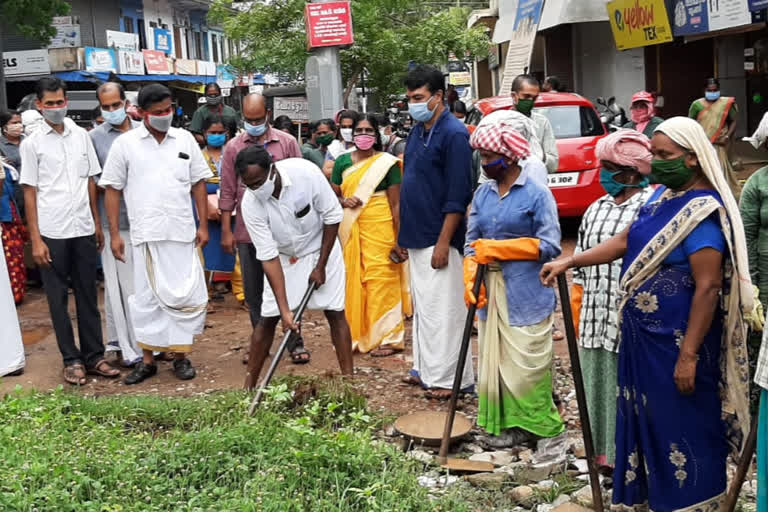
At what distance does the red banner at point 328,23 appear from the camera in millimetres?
13852

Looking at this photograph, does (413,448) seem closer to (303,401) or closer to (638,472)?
(303,401)

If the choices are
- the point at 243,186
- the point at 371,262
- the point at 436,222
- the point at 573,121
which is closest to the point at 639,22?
the point at 573,121

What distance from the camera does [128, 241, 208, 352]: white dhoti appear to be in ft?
20.8

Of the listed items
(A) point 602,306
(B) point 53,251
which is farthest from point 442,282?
(B) point 53,251

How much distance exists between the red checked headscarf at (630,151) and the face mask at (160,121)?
3201 mm

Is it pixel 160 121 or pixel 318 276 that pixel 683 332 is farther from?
pixel 160 121

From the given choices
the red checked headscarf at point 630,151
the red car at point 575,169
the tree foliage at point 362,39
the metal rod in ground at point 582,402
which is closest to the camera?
the metal rod in ground at point 582,402

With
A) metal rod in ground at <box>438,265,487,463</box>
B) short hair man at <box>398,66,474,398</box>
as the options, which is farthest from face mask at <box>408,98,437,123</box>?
metal rod in ground at <box>438,265,487,463</box>

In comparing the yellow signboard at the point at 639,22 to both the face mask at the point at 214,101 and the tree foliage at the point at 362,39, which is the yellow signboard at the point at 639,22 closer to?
the tree foliage at the point at 362,39

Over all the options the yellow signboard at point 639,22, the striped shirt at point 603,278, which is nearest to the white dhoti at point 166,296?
the striped shirt at point 603,278

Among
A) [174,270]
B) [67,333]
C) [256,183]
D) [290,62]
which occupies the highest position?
[290,62]

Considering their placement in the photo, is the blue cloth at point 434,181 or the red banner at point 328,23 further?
the red banner at point 328,23

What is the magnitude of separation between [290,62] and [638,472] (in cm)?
1733

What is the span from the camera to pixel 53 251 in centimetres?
Result: 645
